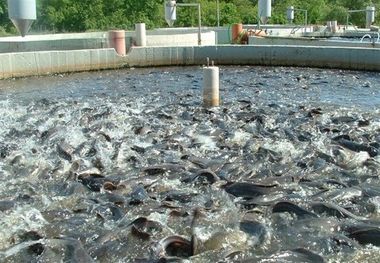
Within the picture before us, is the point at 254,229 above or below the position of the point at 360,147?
below

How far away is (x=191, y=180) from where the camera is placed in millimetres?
8977

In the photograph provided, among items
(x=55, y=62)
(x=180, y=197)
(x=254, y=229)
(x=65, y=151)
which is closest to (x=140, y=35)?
(x=55, y=62)

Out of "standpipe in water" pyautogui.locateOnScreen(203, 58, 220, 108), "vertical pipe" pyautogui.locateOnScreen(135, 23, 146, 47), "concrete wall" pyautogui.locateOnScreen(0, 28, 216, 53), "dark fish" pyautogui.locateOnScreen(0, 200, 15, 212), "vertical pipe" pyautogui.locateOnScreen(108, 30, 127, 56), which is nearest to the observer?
"dark fish" pyautogui.locateOnScreen(0, 200, 15, 212)

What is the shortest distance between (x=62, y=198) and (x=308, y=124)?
649 cm

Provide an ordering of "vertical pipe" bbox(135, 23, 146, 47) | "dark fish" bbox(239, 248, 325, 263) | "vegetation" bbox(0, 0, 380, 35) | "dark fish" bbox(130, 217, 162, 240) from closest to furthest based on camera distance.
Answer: "dark fish" bbox(239, 248, 325, 263) < "dark fish" bbox(130, 217, 162, 240) < "vertical pipe" bbox(135, 23, 146, 47) < "vegetation" bbox(0, 0, 380, 35)

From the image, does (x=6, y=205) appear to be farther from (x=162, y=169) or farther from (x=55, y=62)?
(x=55, y=62)

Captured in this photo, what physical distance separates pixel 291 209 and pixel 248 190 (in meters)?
0.94

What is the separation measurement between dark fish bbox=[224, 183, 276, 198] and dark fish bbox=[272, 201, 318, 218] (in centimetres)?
64

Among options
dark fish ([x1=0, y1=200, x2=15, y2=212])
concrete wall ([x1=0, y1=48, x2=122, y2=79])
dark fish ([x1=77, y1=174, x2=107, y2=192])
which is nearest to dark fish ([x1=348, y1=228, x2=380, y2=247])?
dark fish ([x1=77, y1=174, x2=107, y2=192])

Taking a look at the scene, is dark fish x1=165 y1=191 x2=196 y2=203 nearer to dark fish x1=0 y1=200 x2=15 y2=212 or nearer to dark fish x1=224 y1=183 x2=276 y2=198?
dark fish x1=224 y1=183 x2=276 y2=198

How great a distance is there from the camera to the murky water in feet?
22.2

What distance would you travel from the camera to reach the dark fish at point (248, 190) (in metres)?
8.31

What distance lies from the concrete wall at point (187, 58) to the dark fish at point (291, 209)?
51.5 feet

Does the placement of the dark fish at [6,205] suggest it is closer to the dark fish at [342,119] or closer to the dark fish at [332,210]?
the dark fish at [332,210]
